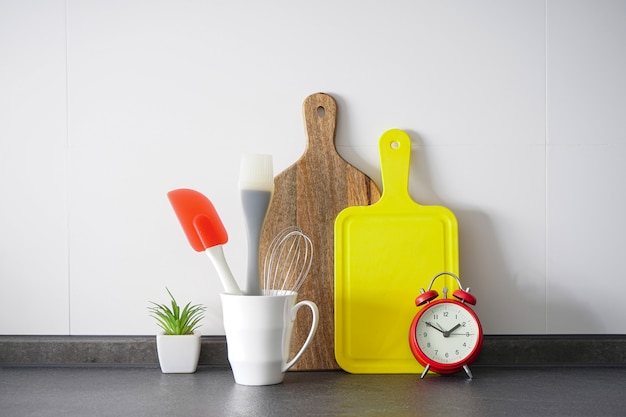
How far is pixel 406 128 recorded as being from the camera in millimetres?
1354

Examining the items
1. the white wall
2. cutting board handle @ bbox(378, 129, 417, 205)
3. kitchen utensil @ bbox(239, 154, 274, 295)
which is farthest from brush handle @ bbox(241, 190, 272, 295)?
cutting board handle @ bbox(378, 129, 417, 205)

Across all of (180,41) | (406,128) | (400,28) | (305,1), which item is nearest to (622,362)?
(406,128)

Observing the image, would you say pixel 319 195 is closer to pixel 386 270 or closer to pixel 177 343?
pixel 386 270

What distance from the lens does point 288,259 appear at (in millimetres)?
1309

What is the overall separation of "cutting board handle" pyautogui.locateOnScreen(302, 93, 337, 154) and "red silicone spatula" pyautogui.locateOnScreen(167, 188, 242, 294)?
0.24 m

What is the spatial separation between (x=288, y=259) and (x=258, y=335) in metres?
0.20

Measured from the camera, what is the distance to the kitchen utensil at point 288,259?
51.3 inches

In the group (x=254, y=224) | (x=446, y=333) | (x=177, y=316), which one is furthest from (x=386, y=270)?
(x=177, y=316)

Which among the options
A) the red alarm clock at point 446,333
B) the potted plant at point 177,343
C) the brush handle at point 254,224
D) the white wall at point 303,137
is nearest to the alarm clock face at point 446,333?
the red alarm clock at point 446,333

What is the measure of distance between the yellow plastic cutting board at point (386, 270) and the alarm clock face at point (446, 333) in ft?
0.22

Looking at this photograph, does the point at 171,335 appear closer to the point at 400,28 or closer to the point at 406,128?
the point at 406,128

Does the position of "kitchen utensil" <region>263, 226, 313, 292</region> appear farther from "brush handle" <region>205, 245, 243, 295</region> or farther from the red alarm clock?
the red alarm clock

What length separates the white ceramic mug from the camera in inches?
45.1

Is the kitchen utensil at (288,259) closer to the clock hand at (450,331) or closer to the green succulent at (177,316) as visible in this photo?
the green succulent at (177,316)
